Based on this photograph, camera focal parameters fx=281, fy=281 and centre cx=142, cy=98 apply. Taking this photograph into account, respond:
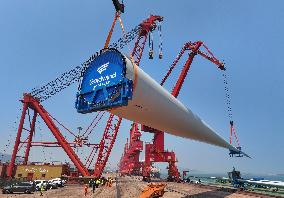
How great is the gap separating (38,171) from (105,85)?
5523 centimetres

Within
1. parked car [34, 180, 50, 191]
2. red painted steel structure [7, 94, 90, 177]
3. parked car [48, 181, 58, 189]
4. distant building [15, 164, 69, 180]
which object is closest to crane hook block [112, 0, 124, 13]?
parked car [34, 180, 50, 191]

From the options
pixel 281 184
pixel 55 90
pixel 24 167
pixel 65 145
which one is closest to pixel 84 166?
pixel 65 145

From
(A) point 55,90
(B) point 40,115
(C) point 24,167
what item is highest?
(A) point 55,90

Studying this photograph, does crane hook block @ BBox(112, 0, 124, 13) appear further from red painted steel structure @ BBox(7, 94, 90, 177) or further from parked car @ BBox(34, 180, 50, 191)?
red painted steel structure @ BBox(7, 94, 90, 177)

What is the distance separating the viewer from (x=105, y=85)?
1630 centimetres

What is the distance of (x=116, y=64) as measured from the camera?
52.4 feet

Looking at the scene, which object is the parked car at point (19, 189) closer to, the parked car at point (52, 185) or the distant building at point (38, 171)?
the parked car at point (52, 185)

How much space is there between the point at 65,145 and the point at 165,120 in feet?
171

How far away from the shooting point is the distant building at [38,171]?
63.7 meters

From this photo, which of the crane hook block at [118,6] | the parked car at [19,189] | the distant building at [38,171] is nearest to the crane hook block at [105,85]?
the crane hook block at [118,6]

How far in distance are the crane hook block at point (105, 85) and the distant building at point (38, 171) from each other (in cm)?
5231

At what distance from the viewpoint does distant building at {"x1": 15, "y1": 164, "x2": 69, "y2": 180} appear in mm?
63700

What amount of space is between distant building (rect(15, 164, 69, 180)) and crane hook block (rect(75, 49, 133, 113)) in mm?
52309

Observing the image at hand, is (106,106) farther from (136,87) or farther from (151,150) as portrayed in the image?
(151,150)
